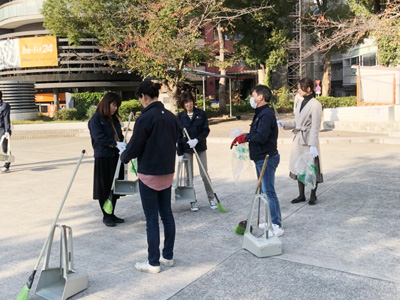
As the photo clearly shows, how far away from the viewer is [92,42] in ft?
96.8

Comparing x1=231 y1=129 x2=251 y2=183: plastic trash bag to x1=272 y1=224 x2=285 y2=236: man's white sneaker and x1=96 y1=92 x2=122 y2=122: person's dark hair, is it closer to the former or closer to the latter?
x1=272 y1=224 x2=285 y2=236: man's white sneaker

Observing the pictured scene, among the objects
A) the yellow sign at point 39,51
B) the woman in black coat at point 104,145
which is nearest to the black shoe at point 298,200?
the woman in black coat at point 104,145

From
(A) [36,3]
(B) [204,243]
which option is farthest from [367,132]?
(A) [36,3]

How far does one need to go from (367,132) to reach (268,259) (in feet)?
36.9

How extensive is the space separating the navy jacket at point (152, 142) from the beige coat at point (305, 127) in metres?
2.31

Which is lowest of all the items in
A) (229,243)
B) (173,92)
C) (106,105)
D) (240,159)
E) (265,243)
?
(229,243)

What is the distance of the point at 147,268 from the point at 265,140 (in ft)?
5.78

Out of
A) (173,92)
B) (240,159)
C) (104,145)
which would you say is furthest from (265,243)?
(173,92)

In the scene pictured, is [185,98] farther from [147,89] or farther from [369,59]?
[369,59]

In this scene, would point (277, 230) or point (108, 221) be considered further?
point (108, 221)

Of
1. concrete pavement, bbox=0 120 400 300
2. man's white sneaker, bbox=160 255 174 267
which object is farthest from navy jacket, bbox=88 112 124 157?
man's white sneaker, bbox=160 255 174 267

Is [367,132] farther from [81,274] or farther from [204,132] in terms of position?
[81,274]

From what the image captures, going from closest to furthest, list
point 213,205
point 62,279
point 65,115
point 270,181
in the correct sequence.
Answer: point 62,279
point 270,181
point 213,205
point 65,115

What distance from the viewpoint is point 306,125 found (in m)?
5.47
